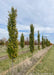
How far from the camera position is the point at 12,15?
304 inches

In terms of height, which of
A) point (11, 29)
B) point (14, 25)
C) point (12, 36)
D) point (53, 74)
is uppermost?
point (14, 25)

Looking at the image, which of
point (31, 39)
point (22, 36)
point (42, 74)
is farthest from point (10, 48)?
point (22, 36)

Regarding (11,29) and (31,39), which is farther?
(31,39)

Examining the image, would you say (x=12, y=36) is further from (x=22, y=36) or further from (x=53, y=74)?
(x=22, y=36)

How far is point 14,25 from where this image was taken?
7.64 meters

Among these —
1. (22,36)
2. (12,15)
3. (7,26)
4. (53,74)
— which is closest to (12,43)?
(7,26)

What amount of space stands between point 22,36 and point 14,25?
59.6 feet

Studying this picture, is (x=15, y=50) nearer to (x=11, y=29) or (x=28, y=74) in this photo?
(x=11, y=29)

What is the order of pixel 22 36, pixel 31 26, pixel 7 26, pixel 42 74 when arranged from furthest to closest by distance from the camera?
pixel 22 36, pixel 31 26, pixel 7 26, pixel 42 74

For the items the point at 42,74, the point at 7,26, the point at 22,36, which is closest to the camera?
the point at 42,74

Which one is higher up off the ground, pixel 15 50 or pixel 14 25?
pixel 14 25

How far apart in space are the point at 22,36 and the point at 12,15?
716 inches

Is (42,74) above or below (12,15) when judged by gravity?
below

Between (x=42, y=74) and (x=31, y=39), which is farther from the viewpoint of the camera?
(x=31, y=39)
